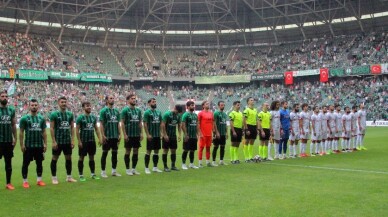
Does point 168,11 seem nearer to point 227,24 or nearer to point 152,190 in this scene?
point 227,24

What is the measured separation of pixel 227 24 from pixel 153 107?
53.0 metres

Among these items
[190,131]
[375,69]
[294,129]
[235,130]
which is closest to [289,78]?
[375,69]

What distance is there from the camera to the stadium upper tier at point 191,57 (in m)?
56.0

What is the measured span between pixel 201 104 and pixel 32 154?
34.1 m

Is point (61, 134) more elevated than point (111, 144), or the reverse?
point (61, 134)

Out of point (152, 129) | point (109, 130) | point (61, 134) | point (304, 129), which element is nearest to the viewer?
point (61, 134)

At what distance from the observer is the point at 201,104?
44969 millimetres

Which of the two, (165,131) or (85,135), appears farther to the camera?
(165,131)

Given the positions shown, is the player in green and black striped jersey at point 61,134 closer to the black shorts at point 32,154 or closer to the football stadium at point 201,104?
the football stadium at point 201,104

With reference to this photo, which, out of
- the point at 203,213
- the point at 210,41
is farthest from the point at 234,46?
the point at 203,213

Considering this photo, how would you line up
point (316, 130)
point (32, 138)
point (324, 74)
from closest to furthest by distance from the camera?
1. point (32, 138)
2. point (316, 130)
3. point (324, 74)

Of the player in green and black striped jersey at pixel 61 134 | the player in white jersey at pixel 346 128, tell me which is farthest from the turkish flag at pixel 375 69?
the player in green and black striped jersey at pixel 61 134

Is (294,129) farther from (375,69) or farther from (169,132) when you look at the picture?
(375,69)

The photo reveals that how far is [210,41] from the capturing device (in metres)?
68.7
